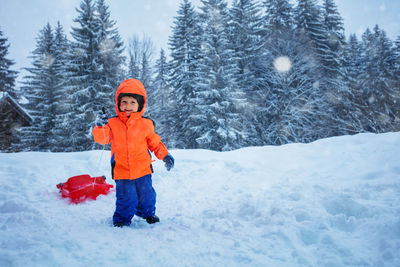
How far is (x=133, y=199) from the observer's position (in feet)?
9.24

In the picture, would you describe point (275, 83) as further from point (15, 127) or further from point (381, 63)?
point (15, 127)

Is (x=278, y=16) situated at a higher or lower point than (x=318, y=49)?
higher

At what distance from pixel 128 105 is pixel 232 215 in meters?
1.92

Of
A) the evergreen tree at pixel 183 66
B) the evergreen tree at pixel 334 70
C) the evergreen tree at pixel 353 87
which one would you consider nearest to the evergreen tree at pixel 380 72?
the evergreen tree at pixel 353 87

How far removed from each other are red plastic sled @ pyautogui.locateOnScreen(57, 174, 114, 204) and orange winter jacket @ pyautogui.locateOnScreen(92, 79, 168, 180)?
99 centimetres

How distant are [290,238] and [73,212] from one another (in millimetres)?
2599

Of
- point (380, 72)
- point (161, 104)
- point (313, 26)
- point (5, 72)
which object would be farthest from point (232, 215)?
point (5, 72)

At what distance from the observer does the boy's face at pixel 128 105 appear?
9.55 feet

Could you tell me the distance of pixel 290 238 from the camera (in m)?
2.14

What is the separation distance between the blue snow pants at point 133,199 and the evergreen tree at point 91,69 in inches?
487

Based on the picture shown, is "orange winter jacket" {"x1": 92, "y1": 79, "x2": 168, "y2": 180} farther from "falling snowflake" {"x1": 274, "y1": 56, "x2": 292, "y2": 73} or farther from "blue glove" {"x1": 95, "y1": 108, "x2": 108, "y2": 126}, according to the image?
"falling snowflake" {"x1": 274, "y1": 56, "x2": 292, "y2": 73}

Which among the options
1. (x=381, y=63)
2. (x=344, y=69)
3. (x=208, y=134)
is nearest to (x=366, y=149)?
(x=208, y=134)

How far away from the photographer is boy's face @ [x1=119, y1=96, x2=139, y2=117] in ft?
9.55

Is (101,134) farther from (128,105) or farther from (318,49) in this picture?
(318,49)
